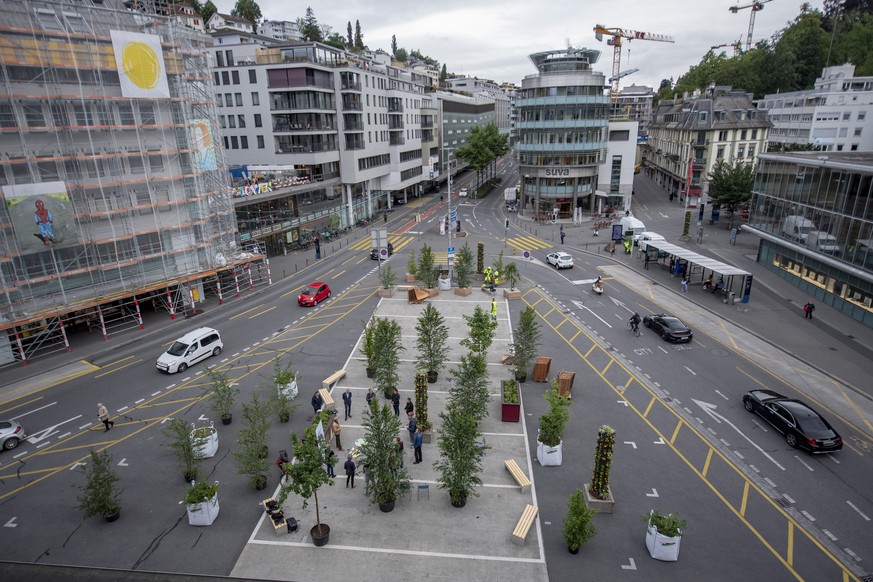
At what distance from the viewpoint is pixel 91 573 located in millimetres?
15625

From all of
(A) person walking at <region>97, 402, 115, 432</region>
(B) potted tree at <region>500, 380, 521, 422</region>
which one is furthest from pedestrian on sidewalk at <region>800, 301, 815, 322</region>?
(A) person walking at <region>97, 402, 115, 432</region>

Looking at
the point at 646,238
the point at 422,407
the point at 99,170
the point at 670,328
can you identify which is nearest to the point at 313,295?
the point at 99,170

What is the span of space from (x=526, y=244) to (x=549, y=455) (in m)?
41.7

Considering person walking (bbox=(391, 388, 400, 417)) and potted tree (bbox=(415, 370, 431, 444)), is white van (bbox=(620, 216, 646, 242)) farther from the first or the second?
potted tree (bbox=(415, 370, 431, 444))

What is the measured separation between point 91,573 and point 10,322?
801 inches

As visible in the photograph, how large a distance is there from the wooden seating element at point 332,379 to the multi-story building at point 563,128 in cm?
5075

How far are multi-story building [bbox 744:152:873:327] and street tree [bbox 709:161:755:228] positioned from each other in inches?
564

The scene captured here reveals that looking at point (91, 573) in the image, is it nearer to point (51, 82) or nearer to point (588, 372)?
point (588, 372)

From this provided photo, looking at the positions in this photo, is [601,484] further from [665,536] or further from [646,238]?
[646,238]

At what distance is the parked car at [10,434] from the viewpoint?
22016 millimetres

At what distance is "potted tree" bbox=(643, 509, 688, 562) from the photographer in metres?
15.5

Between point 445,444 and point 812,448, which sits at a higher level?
point 445,444

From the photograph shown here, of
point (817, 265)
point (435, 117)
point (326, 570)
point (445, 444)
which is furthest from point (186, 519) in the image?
point (435, 117)

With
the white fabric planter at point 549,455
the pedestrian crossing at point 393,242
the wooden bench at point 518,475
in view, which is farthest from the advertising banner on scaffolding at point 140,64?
the white fabric planter at point 549,455
